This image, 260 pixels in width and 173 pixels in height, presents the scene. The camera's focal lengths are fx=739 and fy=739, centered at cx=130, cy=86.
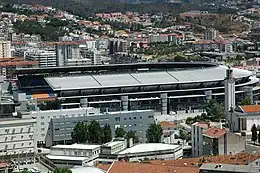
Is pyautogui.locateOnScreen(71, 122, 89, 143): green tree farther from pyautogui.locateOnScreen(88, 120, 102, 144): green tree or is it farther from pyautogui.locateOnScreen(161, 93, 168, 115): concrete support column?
pyautogui.locateOnScreen(161, 93, 168, 115): concrete support column

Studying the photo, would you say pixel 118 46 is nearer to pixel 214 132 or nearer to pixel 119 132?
pixel 119 132

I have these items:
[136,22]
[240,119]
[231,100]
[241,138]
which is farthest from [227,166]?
[136,22]

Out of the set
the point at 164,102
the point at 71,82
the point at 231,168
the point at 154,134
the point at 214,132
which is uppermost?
the point at 71,82

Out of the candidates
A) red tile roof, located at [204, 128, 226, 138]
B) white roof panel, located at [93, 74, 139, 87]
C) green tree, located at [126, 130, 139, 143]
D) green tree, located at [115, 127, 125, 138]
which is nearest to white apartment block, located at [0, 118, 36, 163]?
green tree, located at [115, 127, 125, 138]

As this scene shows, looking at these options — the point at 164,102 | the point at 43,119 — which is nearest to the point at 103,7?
the point at 164,102

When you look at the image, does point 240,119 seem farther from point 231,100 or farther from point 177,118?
point 177,118

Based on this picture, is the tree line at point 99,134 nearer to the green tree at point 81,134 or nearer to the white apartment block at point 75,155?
the green tree at point 81,134
